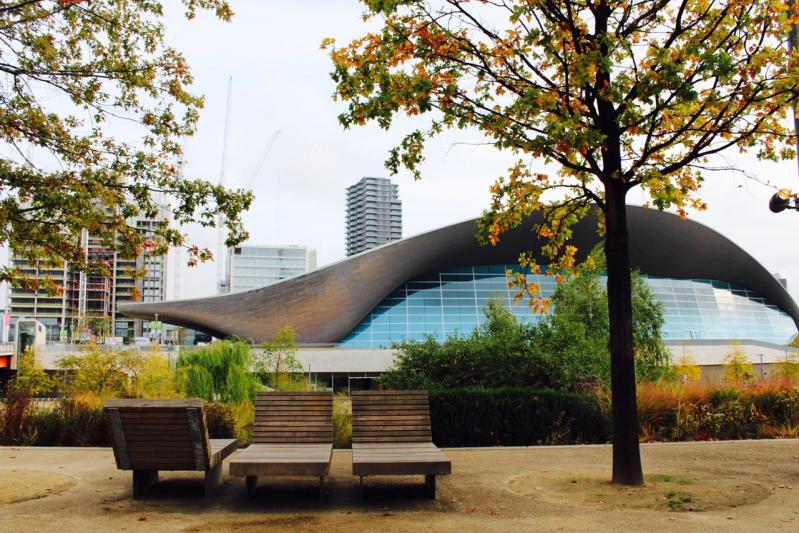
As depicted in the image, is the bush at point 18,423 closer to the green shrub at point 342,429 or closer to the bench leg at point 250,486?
the green shrub at point 342,429

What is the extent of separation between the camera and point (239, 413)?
1016cm

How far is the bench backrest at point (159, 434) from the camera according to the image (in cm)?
562

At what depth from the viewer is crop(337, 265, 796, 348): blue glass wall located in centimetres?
3984

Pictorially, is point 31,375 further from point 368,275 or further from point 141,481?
point 368,275

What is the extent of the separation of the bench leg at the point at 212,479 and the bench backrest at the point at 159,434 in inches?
14.0

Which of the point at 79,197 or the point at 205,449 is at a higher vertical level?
the point at 79,197

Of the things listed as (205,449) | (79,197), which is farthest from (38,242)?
(205,449)

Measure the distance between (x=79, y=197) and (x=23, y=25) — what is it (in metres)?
2.18

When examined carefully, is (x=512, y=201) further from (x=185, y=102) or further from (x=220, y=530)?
(x=220, y=530)

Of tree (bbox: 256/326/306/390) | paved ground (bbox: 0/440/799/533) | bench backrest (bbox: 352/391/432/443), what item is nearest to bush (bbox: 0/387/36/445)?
paved ground (bbox: 0/440/799/533)

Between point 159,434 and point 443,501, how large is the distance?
8.00 ft

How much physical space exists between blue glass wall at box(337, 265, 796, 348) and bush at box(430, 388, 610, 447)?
26.6 m

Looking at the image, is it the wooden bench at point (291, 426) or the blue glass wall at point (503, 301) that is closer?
the wooden bench at point (291, 426)

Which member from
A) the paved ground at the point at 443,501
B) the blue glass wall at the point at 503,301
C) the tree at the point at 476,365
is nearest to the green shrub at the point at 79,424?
the paved ground at the point at 443,501
